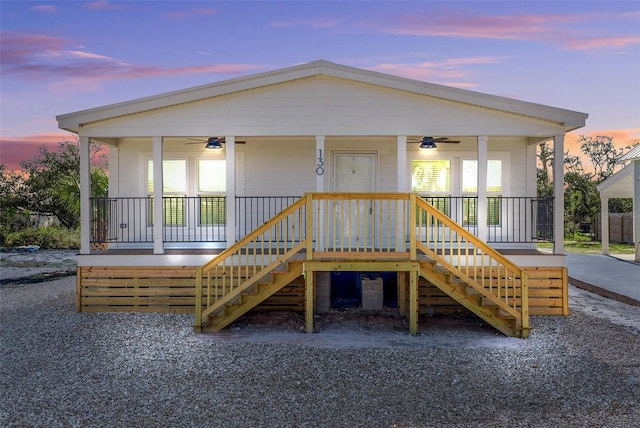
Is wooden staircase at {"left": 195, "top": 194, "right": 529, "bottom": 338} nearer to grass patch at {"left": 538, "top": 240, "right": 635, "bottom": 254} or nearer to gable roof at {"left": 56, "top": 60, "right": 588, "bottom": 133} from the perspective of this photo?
gable roof at {"left": 56, "top": 60, "right": 588, "bottom": 133}

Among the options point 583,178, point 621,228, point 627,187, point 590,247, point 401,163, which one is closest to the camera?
point 401,163

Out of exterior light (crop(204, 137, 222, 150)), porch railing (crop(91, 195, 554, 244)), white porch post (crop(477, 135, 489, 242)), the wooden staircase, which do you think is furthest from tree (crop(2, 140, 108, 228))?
white porch post (crop(477, 135, 489, 242))

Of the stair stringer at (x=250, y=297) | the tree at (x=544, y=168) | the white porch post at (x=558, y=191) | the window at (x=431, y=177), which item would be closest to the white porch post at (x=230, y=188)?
the stair stringer at (x=250, y=297)

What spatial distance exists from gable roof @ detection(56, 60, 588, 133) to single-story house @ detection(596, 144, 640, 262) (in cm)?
1101

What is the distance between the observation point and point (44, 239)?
24.3m

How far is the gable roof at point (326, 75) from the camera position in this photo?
33.2ft

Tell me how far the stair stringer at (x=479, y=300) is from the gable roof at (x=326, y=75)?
3.53 metres

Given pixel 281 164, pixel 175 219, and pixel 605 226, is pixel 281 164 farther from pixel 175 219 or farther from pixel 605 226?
pixel 605 226

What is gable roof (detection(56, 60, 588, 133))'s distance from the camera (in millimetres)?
10133

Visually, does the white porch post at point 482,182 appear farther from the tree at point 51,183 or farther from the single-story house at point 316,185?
the tree at point 51,183

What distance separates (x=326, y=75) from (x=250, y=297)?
465 cm

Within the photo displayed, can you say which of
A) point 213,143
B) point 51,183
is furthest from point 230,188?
point 51,183

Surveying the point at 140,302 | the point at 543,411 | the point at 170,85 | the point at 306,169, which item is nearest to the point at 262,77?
the point at 306,169

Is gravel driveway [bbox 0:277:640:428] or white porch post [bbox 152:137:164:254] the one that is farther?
white porch post [bbox 152:137:164:254]
